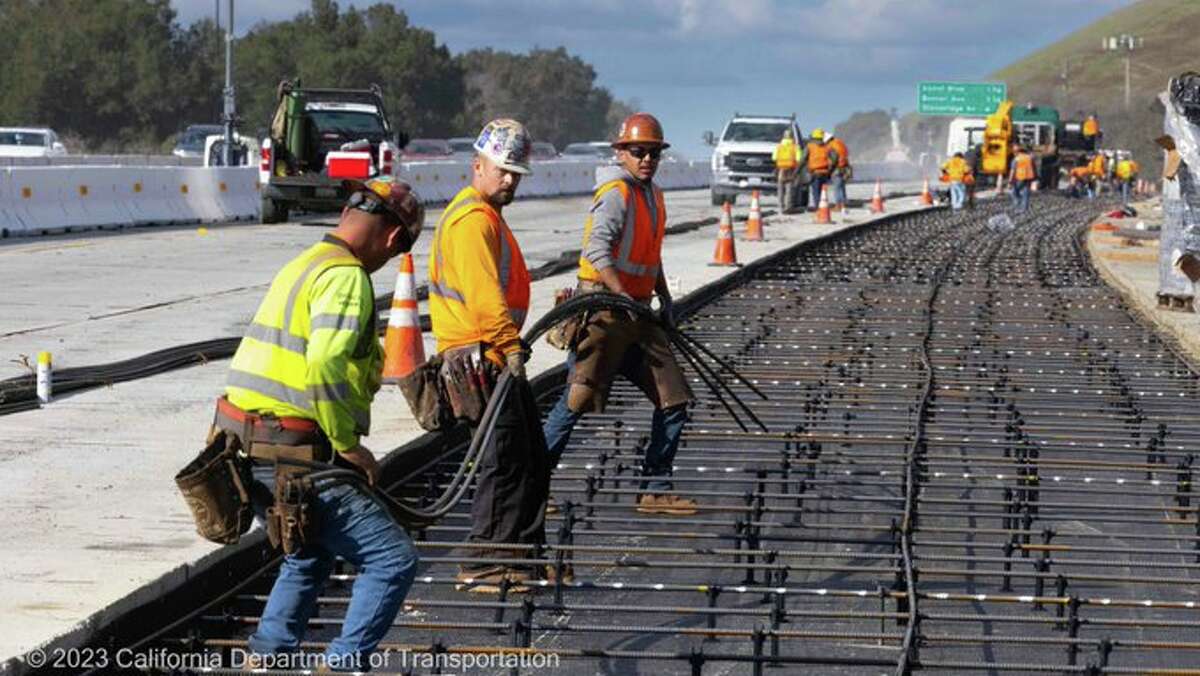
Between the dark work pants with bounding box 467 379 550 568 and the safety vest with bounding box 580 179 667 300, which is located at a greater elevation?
the safety vest with bounding box 580 179 667 300

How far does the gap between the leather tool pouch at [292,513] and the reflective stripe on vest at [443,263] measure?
2.07m

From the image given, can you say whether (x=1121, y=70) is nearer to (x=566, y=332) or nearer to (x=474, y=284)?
(x=566, y=332)

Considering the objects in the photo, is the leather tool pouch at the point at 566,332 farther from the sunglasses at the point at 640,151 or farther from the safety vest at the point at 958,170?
the safety vest at the point at 958,170

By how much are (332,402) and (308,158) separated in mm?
27313

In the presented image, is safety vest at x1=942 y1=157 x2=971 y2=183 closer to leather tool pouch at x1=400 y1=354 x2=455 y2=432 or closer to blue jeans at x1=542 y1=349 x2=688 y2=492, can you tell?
blue jeans at x1=542 y1=349 x2=688 y2=492

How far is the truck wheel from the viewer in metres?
32.0

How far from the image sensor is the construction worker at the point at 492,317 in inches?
306

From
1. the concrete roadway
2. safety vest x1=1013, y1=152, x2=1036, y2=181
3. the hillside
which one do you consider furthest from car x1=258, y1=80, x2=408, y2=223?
the hillside

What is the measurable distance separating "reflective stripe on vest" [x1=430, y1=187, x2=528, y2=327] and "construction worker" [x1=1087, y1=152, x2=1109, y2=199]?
Answer: 58374 millimetres

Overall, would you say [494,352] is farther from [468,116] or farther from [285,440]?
[468,116]

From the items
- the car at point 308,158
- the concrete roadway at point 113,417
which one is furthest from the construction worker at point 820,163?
the concrete roadway at point 113,417

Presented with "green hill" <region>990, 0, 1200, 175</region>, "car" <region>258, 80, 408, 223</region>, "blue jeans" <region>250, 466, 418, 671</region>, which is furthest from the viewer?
"green hill" <region>990, 0, 1200, 175</region>

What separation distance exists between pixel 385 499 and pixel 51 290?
559 inches

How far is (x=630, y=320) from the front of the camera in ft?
31.1
